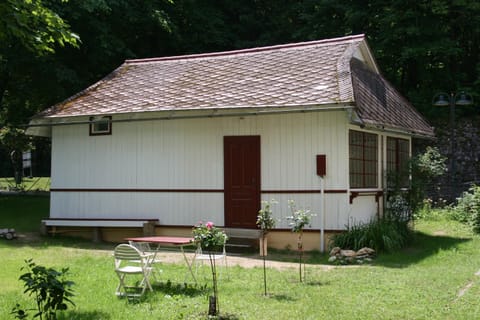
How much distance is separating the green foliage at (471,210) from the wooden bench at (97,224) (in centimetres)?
837

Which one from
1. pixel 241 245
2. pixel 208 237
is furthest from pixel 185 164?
pixel 208 237

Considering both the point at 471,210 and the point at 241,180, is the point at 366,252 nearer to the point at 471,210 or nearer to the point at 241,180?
the point at 241,180

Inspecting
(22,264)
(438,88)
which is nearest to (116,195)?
(22,264)

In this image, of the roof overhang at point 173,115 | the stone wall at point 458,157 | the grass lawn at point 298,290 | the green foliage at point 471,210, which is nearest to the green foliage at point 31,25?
the grass lawn at point 298,290

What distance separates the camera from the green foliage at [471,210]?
1519 cm

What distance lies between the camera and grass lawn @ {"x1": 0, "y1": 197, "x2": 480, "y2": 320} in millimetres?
7148

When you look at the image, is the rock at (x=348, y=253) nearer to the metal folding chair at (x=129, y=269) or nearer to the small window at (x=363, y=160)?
the small window at (x=363, y=160)

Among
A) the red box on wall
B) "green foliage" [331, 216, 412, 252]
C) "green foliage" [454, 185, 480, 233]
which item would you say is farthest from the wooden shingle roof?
"green foliage" [331, 216, 412, 252]

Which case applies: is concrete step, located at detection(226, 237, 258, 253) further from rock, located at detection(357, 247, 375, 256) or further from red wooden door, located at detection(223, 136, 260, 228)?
rock, located at detection(357, 247, 375, 256)

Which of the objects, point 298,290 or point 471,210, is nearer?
point 298,290

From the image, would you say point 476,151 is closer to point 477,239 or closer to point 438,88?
point 438,88

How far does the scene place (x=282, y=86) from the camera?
13617 millimetres

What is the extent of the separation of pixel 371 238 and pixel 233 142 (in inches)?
155

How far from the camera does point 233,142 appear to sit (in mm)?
13805
